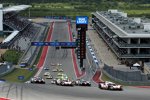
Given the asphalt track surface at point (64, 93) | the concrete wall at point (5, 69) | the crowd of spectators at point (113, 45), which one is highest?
the asphalt track surface at point (64, 93)

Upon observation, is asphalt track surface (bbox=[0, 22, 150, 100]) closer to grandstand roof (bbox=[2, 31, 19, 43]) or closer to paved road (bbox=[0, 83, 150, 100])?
paved road (bbox=[0, 83, 150, 100])

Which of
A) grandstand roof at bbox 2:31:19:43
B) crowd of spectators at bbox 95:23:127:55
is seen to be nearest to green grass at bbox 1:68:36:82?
crowd of spectators at bbox 95:23:127:55

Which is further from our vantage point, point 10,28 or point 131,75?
point 10,28

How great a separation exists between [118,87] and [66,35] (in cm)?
7803

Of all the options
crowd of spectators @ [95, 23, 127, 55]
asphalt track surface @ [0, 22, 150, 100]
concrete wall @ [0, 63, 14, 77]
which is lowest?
crowd of spectators @ [95, 23, 127, 55]

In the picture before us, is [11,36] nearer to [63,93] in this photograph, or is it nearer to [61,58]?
[61,58]

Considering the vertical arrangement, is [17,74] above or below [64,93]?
below

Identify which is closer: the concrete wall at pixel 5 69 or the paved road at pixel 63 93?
the paved road at pixel 63 93

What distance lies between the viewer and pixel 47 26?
168 metres

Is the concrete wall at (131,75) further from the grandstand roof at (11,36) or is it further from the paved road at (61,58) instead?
the grandstand roof at (11,36)

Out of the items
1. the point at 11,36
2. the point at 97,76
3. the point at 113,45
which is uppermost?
the point at 97,76

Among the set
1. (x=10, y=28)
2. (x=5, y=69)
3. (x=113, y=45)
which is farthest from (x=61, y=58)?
(x=10, y=28)

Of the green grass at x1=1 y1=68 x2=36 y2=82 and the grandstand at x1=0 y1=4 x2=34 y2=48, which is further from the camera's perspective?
the grandstand at x1=0 y1=4 x2=34 y2=48

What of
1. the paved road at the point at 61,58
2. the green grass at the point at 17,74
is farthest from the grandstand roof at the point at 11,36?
the green grass at the point at 17,74
